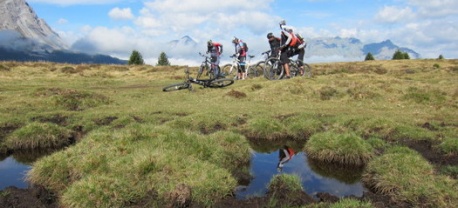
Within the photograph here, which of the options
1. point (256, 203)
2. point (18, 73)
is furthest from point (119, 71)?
point (256, 203)

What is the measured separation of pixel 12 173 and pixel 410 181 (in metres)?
14.0

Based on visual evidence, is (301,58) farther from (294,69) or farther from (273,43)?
(273,43)

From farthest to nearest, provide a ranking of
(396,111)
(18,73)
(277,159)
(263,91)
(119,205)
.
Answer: (18,73), (263,91), (396,111), (277,159), (119,205)

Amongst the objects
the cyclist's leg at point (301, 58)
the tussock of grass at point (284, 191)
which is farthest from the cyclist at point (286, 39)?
the tussock of grass at point (284, 191)

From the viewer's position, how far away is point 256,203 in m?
10.6

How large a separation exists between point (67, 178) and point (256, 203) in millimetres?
6258

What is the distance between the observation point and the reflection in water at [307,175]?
12.9 m

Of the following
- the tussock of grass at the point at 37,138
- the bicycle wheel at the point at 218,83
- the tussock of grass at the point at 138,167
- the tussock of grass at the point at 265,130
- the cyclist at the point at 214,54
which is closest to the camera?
the tussock of grass at the point at 138,167

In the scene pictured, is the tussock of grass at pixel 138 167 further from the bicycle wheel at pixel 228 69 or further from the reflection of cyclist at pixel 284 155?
the bicycle wheel at pixel 228 69

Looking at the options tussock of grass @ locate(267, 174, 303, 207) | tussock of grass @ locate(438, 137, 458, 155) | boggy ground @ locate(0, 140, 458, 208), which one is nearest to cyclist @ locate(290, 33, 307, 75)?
tussock of grass @ locate(438, 137, 458, 155)

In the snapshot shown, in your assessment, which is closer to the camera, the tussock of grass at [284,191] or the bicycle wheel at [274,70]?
the tussock of grass at [284,191]

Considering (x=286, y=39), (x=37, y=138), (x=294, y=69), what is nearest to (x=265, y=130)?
(x=37, y=138)

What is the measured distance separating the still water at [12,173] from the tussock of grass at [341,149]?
432 inches

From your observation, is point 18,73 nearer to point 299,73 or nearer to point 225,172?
point 299,73
